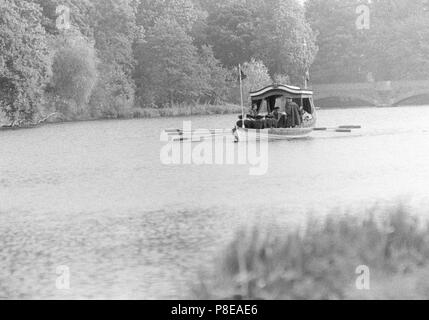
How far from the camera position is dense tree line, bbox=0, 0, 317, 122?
6925 centimetres

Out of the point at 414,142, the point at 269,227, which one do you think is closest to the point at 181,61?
the point at 414,142

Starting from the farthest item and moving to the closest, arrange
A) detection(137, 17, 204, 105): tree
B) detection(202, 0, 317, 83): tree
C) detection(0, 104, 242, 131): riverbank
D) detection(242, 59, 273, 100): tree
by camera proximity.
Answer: detection(202, 0, 317, 83): tree < detection(137, 17, 204, 105): tree < detection(242, 59, 273, 100): tree < detection(0, 104, 242, 131): riverbank

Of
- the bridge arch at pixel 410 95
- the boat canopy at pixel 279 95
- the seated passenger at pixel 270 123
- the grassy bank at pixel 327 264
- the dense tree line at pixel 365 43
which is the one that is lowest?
the bridge arch at pixel 410 95

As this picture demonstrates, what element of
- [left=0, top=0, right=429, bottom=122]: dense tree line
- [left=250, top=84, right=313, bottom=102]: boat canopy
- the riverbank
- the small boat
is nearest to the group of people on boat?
the small boat

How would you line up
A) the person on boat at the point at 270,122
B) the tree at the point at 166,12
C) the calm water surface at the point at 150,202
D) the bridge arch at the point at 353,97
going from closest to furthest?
1. the calm water surface at the point at 150,202
2. the person on boat at the point at 270,122
3. the tree at the point at 166,12
4. the bridge arch at the point at 353,97

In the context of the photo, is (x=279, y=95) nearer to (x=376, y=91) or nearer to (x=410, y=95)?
(x=410, y=95)

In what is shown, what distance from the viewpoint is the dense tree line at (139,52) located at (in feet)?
227

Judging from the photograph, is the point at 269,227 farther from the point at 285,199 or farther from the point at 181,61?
the point at 181,61

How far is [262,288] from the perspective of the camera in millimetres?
11461

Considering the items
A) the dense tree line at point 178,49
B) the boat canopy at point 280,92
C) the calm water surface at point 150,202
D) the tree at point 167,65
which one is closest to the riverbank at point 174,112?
the dense tree line at point 178,49

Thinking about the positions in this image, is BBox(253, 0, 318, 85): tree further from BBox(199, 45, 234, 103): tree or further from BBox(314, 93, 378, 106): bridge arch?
BBox(314, 93, 378, 106): bridge arch

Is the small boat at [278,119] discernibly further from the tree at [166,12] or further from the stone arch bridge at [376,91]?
the stone arch bridge at [376,91]

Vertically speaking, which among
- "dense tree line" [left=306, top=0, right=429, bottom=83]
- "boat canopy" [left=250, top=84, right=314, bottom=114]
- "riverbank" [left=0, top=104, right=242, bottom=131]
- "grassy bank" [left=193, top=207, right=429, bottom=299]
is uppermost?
"dense tree line" [left=306, top=0, right=429, bottom=83]

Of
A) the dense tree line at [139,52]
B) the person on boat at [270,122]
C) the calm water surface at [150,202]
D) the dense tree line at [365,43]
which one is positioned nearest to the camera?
the calm water surface at [150,202]
